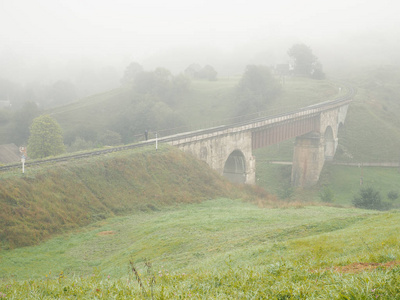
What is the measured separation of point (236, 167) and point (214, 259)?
35.2 metres

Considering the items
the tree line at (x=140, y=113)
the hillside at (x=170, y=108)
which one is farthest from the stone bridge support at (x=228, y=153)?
the hillside at (x=170, y=108)

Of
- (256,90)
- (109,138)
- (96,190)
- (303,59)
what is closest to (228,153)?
(96,190)

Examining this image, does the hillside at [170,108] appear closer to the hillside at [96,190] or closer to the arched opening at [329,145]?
the arched opening at [329,145]

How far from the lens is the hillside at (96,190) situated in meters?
22.9

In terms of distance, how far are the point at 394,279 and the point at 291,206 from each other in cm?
2357

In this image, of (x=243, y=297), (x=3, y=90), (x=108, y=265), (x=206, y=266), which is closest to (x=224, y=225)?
(x=108, y=265)

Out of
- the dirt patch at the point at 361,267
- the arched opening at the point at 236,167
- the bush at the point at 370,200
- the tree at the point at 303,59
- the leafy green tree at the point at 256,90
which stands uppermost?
the tree at the point at 303,59

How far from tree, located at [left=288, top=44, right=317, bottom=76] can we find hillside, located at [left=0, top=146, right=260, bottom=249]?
96.0 metres

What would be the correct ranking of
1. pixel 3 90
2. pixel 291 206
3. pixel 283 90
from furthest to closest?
pixel 3 90 < pixel 283 90 < pixel 291 206

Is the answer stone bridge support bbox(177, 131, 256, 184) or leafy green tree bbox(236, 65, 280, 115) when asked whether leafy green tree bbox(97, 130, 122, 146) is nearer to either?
stone bridge support bbox(177, 131, 256, 184)

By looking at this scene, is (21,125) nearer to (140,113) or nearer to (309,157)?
(140,113)

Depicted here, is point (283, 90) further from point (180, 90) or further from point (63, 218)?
point (63, 218)

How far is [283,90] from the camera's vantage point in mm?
101625

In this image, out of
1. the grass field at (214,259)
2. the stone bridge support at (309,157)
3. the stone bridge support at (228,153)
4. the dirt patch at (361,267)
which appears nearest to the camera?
the grass field at (214,259)
